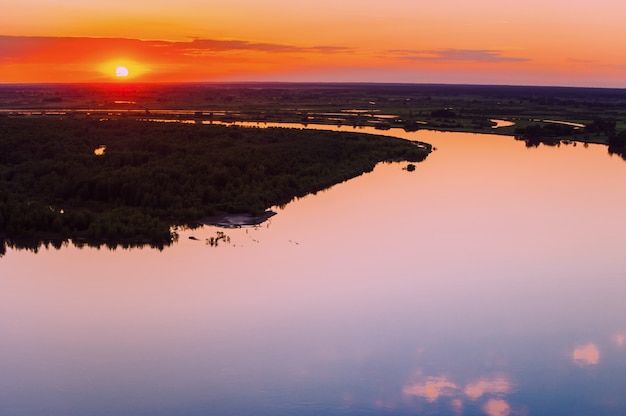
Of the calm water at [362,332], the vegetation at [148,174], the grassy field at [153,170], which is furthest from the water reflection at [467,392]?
the grassy field at [153,170]

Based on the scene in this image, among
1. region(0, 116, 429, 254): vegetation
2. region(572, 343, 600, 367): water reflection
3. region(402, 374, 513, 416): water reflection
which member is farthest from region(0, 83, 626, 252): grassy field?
region(572, 343, 600, 367): water reflection

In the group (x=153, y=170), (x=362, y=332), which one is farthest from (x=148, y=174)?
(x=362, y=332)

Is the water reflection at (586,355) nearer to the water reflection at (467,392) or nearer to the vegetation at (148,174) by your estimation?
the water reflection at (467,392)

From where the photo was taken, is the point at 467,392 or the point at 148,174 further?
→ the point at 148,174

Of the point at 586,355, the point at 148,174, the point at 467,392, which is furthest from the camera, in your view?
the point at 148,174

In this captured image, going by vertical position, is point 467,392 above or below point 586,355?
below

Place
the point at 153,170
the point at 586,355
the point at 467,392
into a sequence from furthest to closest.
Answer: the point at 153,170 < the point at 586,355 < the point at 467,392

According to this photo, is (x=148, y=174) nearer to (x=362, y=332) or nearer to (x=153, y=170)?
(x=153, y=170)

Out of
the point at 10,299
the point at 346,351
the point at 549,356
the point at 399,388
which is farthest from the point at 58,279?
the point at 549,356

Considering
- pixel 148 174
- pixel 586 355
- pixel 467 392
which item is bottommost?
pixel 467 392
